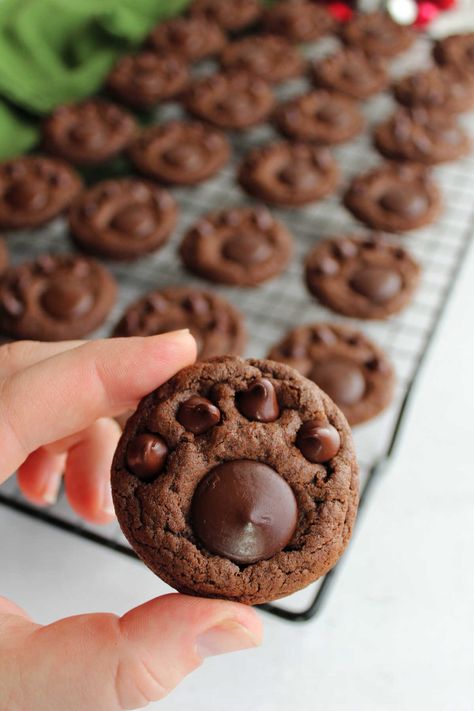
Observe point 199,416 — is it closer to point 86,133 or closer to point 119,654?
point 119,654

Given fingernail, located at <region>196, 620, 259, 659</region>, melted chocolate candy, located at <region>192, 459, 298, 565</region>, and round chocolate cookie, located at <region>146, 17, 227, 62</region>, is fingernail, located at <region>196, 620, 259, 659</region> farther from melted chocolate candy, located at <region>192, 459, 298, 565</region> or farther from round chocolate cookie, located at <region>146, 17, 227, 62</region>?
round chocolate cookie, located at <region>146, 17, 227, 62</region>

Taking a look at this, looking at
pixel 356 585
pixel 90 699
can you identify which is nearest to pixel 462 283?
pixel 356 585

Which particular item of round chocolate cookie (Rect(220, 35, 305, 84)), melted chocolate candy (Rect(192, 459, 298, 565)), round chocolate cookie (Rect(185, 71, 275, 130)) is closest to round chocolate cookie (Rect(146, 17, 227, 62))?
round chocolate cookie (Rect(220, 35, 305, 84))

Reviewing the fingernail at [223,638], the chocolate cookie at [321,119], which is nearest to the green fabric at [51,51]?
the chocolate cookie at [321,119]

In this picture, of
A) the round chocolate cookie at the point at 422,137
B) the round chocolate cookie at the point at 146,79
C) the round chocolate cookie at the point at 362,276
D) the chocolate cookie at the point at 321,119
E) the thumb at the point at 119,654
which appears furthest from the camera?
the round chocolate cookie at the point at 146,79

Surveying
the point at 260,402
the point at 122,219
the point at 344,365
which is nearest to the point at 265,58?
A: the point at 122,219

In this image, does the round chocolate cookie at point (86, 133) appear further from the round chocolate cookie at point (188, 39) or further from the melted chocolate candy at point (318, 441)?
the melted chocolate candy at point (318, 441)
